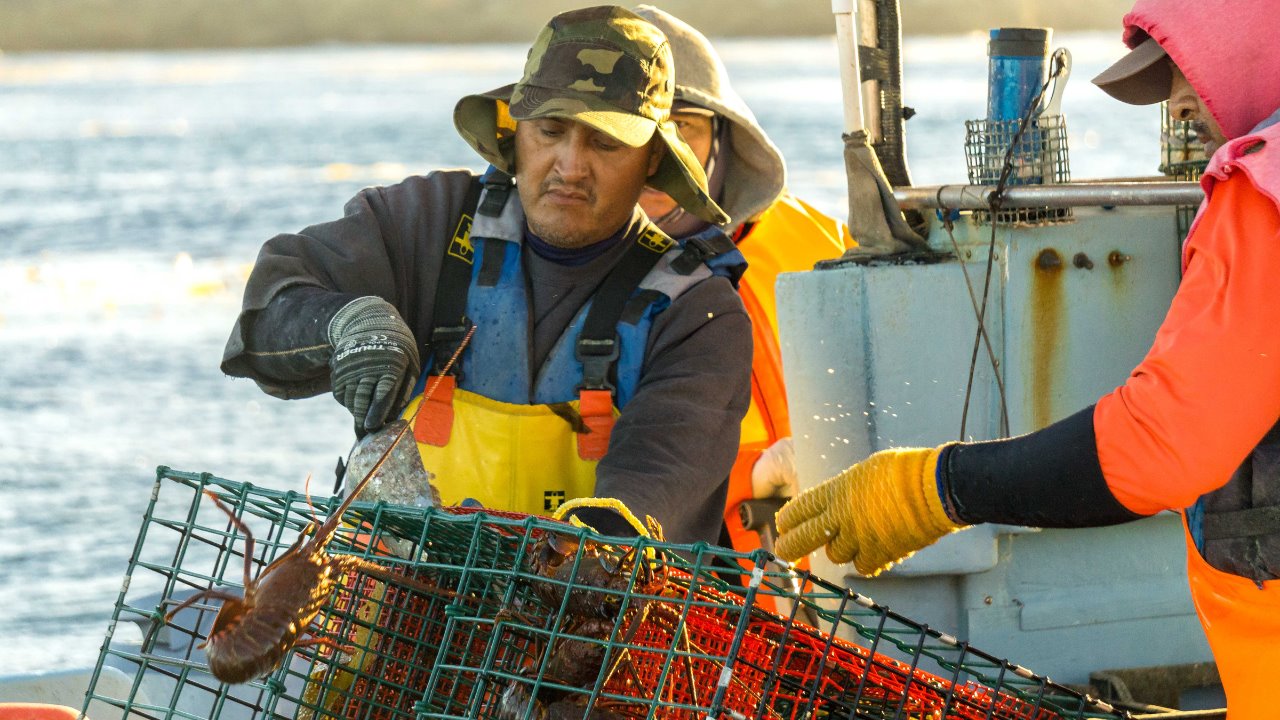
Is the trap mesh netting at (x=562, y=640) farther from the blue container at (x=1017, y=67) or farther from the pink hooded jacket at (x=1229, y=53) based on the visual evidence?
the blue container at (x=1017, y=67)

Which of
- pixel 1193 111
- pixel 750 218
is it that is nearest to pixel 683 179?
pixel 750 218

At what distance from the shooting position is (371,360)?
10.1 ft

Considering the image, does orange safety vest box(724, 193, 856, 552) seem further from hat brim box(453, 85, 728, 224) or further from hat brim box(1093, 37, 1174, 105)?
hat brim box(1093, 37, 1174, 105)

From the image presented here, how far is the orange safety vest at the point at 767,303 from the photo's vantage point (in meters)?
4.31

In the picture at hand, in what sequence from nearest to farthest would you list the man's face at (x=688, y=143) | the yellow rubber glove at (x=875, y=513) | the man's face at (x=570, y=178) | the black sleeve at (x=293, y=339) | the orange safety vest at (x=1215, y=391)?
the orange safety vest at (x=1215, y=391)
the yellow rubber glove at (x=875, y=513)
the black sleeve at (x=293, y=339)
the man's face at (x=570, y=178)
the man's face at (x=688, y=143)

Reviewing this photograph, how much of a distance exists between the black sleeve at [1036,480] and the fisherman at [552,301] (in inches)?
28.4

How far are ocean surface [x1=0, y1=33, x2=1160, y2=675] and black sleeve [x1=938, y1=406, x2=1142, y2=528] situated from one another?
336 centimetres

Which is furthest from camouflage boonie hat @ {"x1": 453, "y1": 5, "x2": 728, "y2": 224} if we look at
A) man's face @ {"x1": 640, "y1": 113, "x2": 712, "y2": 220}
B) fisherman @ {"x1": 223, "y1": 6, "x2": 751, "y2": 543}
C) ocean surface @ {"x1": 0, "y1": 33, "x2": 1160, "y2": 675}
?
ocean surface @ {"x1": 0, "y1": 33, "x2": 1160, "y2": 675}

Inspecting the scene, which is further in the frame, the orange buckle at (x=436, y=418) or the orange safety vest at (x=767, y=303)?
the orange safety vest at (x=767, y=303)

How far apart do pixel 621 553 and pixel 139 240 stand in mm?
13455

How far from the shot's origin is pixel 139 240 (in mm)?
15141

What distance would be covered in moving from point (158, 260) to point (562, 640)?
39.9 feet

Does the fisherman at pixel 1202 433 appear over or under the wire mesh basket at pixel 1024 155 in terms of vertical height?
under

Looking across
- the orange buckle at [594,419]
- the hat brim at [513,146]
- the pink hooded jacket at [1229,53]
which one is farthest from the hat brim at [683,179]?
the pink hooded jacket at [1229,53]
